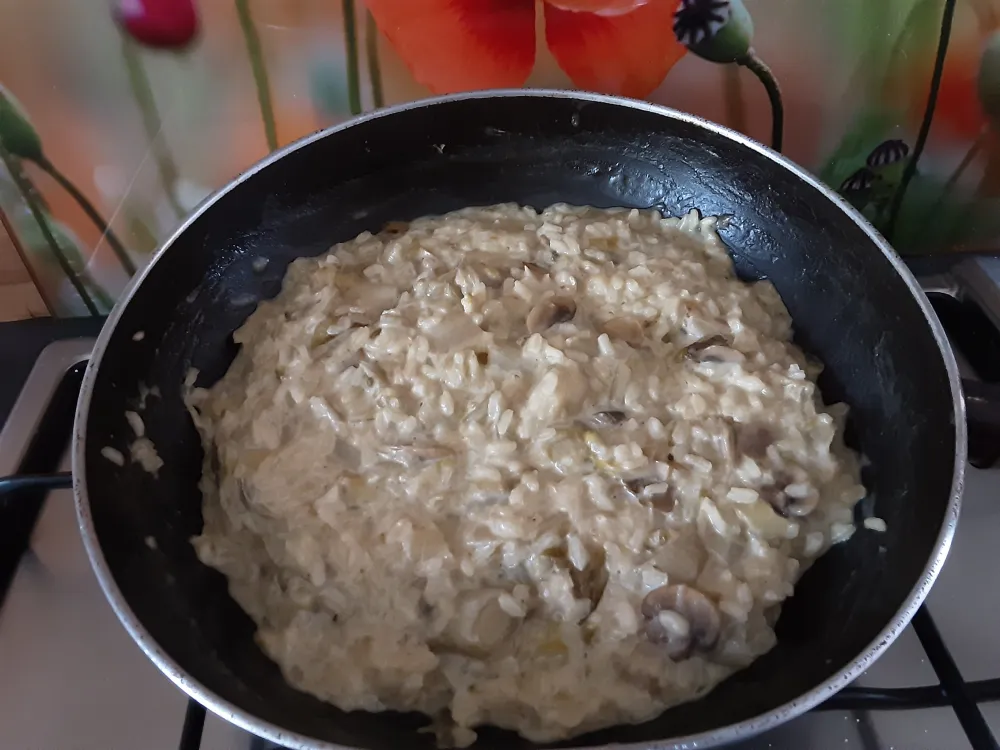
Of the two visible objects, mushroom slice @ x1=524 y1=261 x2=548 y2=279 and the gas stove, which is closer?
the gas stove

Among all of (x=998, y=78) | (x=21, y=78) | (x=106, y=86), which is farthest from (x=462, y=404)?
(x=998, y=78)

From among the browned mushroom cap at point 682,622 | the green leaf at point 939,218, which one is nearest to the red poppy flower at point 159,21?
the browned mushroom cap at point 682,622

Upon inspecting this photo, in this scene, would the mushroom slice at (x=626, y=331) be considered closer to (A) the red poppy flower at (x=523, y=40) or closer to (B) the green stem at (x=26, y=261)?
(A) the red poppy flower at (x=523, y=40)

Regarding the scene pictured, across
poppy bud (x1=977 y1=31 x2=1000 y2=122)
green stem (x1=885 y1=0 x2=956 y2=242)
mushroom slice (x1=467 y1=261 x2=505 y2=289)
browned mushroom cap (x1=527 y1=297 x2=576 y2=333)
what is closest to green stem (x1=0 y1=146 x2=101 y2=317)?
mushroom slice (x1=467 y1=261 x2=505 y2=289)

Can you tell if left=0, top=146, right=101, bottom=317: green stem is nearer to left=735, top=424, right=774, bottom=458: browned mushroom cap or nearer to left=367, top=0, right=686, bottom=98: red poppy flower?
left=367, top=0, right=686, bottom=98: red poppy flower

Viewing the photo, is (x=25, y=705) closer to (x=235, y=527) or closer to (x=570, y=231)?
(x=235, y=527)

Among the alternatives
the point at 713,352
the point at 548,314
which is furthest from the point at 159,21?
the point at 713,352
